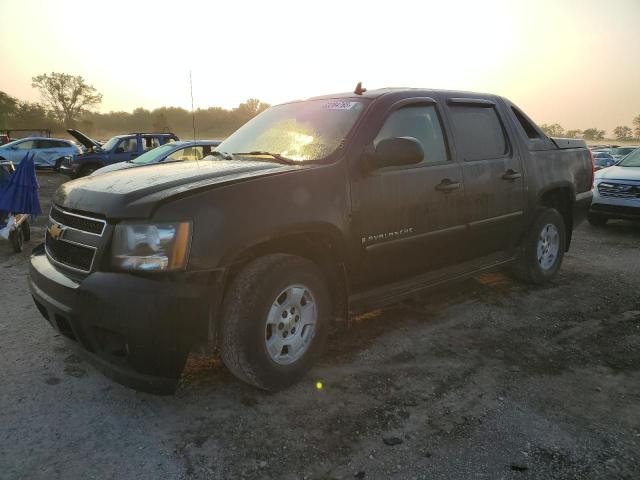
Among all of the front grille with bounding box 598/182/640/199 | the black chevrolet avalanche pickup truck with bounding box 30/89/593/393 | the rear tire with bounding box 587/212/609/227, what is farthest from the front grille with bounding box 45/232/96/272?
the rear tire with bounding box 587/212/609/227

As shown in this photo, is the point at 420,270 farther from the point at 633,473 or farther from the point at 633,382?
the point at 633,473

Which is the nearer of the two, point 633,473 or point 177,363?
point 633,473

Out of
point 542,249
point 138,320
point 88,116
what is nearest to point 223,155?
point 138,320

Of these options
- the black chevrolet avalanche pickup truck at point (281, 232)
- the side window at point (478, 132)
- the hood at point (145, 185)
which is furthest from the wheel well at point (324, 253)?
the side window at point (478, 132)

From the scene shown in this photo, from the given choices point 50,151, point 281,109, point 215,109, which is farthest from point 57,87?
point 281,109

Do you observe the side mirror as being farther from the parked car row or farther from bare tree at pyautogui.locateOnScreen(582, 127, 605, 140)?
bare tree at pyautogui.locateOnScreen(582, 127, 605, 140)

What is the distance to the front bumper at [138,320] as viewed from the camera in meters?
2.25

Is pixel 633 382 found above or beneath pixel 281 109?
beneath

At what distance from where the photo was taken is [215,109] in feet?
328

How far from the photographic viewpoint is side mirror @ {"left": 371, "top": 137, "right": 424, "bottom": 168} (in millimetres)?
2973

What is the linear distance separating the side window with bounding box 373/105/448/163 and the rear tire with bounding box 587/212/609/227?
6314mm

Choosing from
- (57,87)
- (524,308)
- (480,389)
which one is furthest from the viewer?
(57,87)

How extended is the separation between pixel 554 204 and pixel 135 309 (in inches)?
174

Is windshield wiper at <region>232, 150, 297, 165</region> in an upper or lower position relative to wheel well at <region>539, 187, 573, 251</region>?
upper
